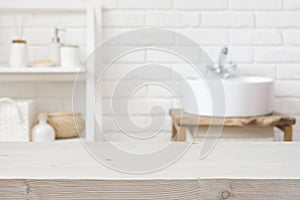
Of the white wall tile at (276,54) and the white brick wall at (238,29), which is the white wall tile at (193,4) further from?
the white wall tile at (276,54)

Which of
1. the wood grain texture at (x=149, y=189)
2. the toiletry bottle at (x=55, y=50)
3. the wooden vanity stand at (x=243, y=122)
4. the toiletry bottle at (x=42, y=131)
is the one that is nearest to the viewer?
the wood grain texture at (x=149, y=189)

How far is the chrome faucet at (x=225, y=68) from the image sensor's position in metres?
1.92

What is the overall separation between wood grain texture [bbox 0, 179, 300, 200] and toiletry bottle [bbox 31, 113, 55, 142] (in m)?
1.36

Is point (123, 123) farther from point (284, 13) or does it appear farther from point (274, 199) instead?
point (284, 13)

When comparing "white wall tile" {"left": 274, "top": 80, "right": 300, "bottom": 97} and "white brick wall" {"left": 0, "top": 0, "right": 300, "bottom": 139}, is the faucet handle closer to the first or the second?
"white brick wall" {"left": 0, "top": 0, "right": 300, "bottom": 139}

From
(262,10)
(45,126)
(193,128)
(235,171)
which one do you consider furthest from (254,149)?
(262,10)

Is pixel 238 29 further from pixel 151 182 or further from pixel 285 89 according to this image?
pixel 151 182

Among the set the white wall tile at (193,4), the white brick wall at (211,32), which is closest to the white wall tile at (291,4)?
the white brick wall at (211,32)

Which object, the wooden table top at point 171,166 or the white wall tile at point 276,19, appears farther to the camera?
the white wall tile at point 276,19

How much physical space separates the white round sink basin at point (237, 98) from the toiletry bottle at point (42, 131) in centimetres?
57

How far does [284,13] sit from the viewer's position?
2.10m

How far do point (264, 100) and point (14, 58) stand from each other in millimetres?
1031

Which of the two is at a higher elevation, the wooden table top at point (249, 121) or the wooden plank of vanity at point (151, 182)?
the wooden plank of vanity at point (151, 182)

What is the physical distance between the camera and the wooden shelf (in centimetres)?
186
